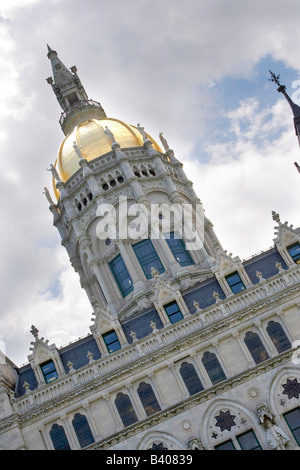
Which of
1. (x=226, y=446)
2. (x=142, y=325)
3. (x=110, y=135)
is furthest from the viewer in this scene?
(x=110, y=135)

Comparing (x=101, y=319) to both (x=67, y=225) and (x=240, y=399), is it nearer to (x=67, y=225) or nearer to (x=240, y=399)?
(x=240, y=399)

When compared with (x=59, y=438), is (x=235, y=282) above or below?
above

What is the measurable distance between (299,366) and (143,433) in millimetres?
10241

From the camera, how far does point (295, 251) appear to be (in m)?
44.0

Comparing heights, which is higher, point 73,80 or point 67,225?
point 73,80

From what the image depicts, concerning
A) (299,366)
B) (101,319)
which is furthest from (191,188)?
(299,366)

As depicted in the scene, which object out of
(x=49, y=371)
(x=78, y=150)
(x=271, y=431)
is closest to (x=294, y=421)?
(x=271, y=431)

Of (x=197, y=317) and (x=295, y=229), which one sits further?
(x=295, y=229)

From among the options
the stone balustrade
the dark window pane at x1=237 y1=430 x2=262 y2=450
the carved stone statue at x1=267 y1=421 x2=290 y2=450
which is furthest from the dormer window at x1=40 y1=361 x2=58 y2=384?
the carved stone statue at x1=267 y1=421 x2=290 y2=450

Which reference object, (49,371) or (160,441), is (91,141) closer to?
(49,371)

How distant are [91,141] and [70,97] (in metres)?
11.9

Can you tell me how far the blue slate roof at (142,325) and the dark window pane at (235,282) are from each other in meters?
5.41

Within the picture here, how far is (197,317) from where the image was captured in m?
41.3

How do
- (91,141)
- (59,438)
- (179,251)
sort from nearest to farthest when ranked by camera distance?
(59,438), (179,251), (91,141)
